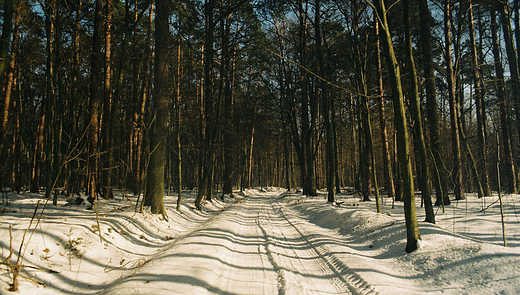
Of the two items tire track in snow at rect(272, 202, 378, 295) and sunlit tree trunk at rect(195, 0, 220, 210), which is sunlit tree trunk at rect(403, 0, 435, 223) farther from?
sunlit tree trunk at rect(195, 0, 220, 210)

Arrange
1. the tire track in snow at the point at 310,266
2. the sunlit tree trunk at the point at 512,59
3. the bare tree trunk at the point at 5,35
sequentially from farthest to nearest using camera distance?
the sunlit tree trunk at the point at 512,59
the bare tree trunk at the point at 5,35
the tire track in snow at the point at 310,266

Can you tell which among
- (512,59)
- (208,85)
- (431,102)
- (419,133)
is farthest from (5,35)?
(512,59)

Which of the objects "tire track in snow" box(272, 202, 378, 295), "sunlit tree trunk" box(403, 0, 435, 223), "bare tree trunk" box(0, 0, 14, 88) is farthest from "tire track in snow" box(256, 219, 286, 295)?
"bare tree trunk" box(0, 0, 14, 88)

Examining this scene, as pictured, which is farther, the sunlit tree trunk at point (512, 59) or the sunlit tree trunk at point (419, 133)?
the sunlit tree trunk at point (512, 59)

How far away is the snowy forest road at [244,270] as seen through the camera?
13.3 feet

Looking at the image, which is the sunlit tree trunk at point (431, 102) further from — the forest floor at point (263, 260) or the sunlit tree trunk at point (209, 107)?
the sunlit tree trunk at point (209, 107)

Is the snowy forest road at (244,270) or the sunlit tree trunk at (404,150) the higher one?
the sunlit tree trunk at (404,150)

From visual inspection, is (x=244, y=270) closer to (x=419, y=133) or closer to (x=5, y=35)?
(x=419, y=133)

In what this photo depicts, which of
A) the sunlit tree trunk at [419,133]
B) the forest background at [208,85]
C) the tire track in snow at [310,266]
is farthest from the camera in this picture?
the forest background at [208,85]

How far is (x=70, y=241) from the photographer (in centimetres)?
539

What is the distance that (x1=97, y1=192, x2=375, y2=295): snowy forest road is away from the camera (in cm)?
407

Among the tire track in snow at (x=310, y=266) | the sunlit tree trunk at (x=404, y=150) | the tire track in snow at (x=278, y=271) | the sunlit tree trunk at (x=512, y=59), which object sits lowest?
the tire track in snow at (x=310, y=266)

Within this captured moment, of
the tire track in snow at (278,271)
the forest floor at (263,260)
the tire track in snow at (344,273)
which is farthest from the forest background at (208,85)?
the tire track in snow at (278,271)

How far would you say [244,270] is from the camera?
16.3ft
